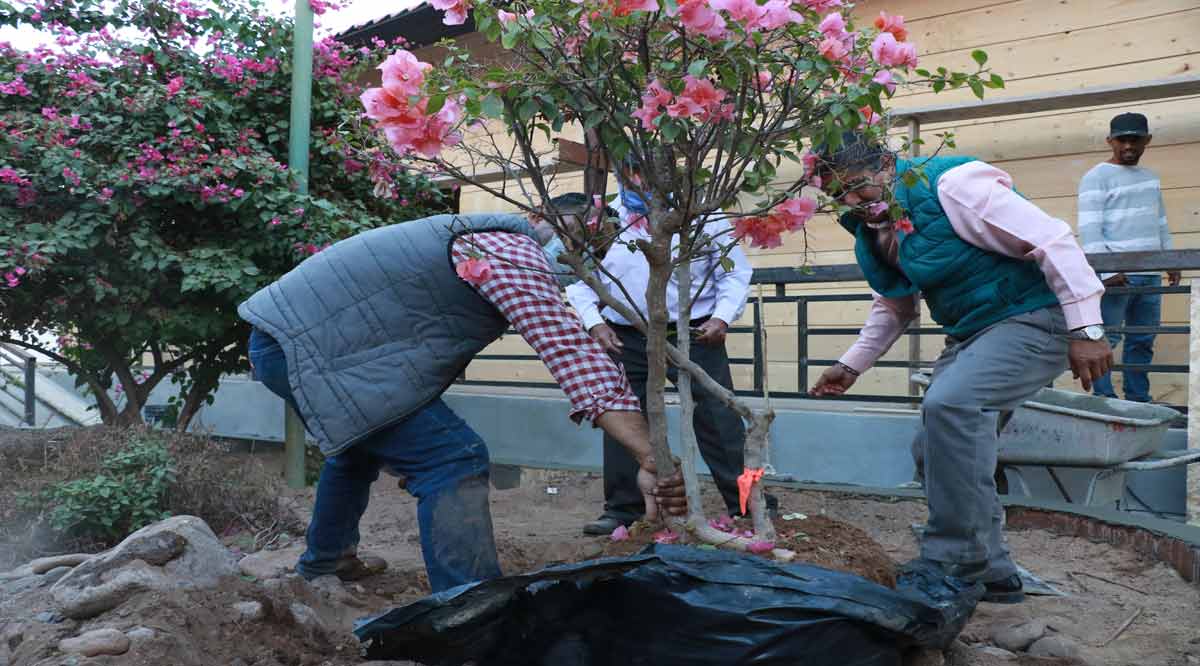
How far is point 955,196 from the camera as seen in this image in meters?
2.99

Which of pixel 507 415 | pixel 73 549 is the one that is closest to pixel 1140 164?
pixel 507 415

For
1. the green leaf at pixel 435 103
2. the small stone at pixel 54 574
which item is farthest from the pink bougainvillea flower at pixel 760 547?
the small stone at pixel 54 574

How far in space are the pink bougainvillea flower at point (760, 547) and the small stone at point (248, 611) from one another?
1.35 meters

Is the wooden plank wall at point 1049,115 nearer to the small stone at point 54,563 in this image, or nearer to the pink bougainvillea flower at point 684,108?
the pink bougainvillea flower at point 684,108

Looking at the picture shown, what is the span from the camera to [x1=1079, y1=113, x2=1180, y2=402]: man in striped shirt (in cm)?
546

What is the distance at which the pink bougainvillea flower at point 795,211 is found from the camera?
2.60m

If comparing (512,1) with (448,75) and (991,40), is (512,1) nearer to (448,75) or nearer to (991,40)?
(448,75)

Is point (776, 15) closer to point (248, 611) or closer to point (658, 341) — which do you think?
point (658, 341)

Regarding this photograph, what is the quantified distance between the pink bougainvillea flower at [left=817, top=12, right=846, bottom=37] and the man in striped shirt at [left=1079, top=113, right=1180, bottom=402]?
3898 millimetres

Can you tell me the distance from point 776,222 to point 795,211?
0.06m

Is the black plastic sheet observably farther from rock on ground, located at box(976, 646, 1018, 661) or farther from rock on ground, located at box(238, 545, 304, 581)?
rock on ground, located at box(238, 545, 304, 581)

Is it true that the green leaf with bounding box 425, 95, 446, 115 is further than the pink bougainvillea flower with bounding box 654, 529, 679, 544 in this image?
No

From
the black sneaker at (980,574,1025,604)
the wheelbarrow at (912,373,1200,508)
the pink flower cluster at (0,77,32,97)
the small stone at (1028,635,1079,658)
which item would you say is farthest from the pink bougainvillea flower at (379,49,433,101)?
the pink flower cluster at (0,77,32,97)

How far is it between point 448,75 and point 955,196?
161cm
